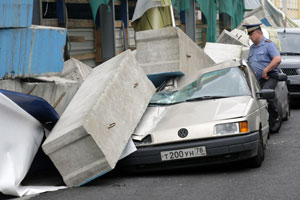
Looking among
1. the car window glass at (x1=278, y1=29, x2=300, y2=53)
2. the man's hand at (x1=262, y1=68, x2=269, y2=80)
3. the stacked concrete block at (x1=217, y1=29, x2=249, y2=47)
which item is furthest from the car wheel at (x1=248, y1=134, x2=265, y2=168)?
the stacked concrete block at (x1=217, y1=29, x2=249, y2=47)

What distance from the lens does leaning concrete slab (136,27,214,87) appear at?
11.9 meters

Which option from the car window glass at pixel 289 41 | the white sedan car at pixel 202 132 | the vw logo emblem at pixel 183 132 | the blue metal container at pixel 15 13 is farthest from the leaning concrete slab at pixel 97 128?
the car window glass at pixel 289 41

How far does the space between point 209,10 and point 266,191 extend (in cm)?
1679

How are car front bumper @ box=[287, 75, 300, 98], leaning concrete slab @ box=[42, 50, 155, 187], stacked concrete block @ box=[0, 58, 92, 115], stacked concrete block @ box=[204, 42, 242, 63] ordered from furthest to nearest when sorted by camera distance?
1. stacked concrete block @ box=[204, 42, 242, 63]
2. car front bumper @ box=[287, 75, 300, 98]
3. stacked concrete block @ box=[0, 58, 92, 115]
4. leaning concrete slab @ box=[42, 50, 155, 187]

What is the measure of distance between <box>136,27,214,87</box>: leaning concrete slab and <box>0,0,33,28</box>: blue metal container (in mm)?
2329

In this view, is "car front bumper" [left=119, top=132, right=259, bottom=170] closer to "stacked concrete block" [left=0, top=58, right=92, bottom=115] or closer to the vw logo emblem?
the vw logo emblem

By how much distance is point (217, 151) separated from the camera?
329 inches

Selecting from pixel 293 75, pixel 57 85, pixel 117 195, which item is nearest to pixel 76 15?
pixel 293 75

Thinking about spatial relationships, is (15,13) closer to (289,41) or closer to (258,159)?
(258,159)

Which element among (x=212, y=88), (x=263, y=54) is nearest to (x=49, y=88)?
(x=212, y=88)

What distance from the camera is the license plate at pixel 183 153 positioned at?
27.6 feet

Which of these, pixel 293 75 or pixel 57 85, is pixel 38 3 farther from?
pixel 293 75

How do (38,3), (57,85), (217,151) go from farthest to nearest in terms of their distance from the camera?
(38,3)
(57,85)
(217,151)

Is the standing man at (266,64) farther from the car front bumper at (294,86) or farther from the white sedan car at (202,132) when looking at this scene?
the car front bumper at (294,86)
